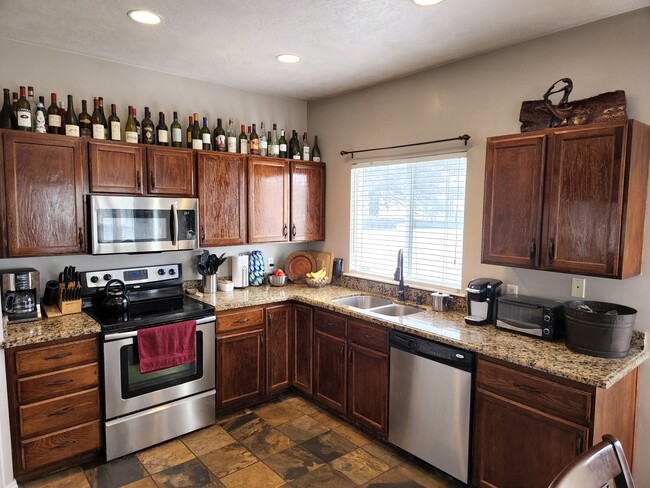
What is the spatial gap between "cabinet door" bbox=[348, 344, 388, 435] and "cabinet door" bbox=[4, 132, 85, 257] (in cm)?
206

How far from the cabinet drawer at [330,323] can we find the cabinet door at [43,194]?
177 centimetres

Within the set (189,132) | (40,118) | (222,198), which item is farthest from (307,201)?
(40,118)

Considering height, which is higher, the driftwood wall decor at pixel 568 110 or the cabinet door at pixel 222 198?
the driftwood wall decor at pixel 568 110

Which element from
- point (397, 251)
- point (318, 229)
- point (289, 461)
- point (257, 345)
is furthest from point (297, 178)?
point (289, 461)

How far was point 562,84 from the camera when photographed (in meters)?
2.55

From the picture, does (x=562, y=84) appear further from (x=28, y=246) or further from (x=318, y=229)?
(x=28, y=246)

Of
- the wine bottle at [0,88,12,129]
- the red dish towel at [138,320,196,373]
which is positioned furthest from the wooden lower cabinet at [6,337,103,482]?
the wine bottle at [0,88,12,129]

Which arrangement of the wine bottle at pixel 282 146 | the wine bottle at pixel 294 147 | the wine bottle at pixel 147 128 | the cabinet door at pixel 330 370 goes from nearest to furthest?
the wine bottle at pixel 147 128
the cabinet door at pixel 330 370
the wine bottle at pixel 282 146
the wine bottle at pixel 294 147

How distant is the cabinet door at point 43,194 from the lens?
2602mm

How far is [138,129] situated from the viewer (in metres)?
3.24

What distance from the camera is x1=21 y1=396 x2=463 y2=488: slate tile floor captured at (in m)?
2.57

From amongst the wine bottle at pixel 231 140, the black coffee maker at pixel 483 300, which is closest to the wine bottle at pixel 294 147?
the wine bottle at pixel 231 140

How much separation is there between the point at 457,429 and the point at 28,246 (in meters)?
2.84

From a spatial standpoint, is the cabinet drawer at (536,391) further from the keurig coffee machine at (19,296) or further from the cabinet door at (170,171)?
the keurig coffee machine at (19,296)
